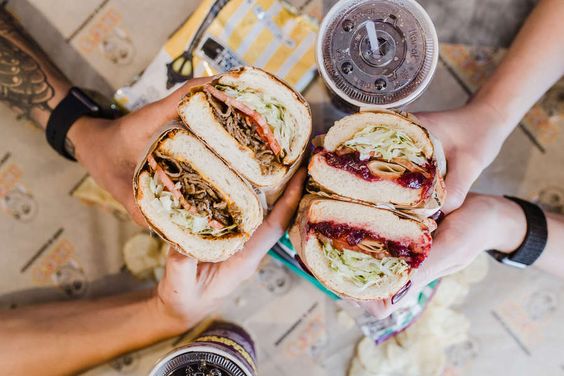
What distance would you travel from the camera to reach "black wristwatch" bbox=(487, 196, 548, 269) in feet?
5.60

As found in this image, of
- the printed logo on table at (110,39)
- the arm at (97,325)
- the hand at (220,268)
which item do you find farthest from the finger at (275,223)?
the printed logo on table at (110,39)

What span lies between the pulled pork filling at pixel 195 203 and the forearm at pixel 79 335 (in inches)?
22.9

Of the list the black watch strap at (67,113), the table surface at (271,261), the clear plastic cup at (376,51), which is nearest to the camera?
the clear plastic cup at (376,51)

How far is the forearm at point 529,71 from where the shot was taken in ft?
A: 5.60

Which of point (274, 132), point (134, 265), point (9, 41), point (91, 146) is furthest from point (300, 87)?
point (9, 41)

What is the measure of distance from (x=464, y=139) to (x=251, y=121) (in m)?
0.73

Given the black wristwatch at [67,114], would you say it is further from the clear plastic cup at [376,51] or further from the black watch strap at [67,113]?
the clear plastic cup at [376,51]

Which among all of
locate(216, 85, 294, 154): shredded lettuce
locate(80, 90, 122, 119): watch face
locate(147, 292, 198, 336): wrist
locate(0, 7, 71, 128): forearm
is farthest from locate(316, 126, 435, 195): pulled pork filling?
locate(0, 7, 71, 128): forearm

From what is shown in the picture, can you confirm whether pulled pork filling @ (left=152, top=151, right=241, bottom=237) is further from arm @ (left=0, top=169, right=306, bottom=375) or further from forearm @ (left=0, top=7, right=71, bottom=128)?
forearm @ (left=0, top=7, right=71, bottom=128)

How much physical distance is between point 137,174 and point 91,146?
1.85 feet

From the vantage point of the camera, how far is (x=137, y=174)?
51.3 inches

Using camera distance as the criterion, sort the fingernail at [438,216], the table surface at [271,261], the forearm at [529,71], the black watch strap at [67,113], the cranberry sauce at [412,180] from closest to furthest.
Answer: the cranberry sauce at [412,180] < the fingernail at [438,216] < the forearm at [529,71] < the black watch strap at [67,113] < the table surface at [271,261]

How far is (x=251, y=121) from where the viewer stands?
132cm

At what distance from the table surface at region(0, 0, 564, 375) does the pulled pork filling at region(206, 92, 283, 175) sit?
2.16 ft
